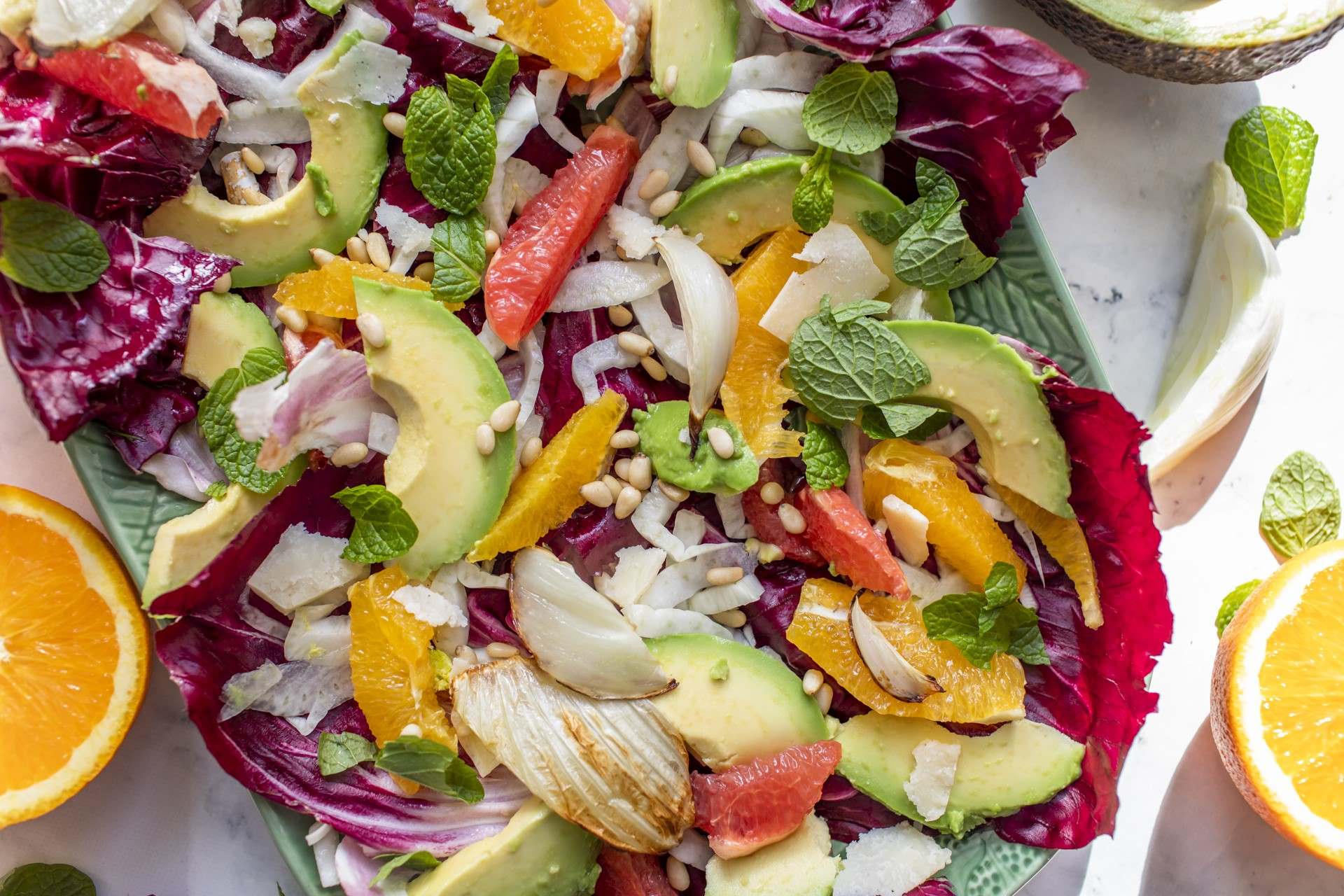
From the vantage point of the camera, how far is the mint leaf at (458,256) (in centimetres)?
193

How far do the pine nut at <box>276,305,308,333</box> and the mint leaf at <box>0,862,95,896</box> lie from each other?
50.0 inches

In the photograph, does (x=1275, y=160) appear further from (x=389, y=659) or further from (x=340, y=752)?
(x=340, y=752)

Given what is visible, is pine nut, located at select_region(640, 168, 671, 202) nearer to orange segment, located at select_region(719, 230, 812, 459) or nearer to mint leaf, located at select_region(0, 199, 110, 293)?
orange segment, located at select_region(719, 230, 812, 459)

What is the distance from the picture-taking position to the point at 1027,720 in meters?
2.06

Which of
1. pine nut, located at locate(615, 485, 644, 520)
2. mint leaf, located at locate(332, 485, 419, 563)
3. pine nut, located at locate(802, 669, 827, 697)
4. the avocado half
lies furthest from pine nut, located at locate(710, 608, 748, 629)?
the avocado half

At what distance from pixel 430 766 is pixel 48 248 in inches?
44.6

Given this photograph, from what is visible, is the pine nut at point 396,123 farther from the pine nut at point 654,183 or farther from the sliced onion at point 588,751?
the sliced onion at point 588,751

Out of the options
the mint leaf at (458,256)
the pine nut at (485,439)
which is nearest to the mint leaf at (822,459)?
the pine nut at (485,439)

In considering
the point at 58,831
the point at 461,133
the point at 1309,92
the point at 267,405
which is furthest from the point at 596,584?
the point at 1309,92

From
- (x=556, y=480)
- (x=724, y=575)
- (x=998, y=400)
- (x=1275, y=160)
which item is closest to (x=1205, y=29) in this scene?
(x=1275, y=160)

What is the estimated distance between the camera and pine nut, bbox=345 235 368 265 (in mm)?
1935

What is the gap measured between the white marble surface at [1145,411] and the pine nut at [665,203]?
84 cm

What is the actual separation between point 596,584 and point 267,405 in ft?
2.31

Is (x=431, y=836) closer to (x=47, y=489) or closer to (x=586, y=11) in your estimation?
(x=47, y=489)
